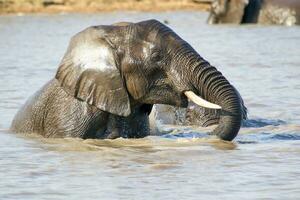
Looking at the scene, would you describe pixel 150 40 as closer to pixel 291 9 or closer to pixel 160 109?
pixel 160 109

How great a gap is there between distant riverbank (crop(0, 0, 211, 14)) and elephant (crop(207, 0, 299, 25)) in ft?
32.6

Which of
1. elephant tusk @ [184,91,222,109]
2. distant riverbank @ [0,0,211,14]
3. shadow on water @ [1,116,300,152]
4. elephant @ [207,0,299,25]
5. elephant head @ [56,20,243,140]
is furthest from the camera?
distant riverbank @ [0,0,211,14]

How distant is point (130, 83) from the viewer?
31.8 feet

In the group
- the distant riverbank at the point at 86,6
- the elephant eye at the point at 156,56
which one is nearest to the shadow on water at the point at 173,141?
the elephant eye at the point at 156,56

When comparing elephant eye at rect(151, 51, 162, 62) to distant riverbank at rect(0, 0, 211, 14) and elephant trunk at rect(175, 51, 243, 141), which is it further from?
distant riverbank at rect(0, 0, 211, 14)

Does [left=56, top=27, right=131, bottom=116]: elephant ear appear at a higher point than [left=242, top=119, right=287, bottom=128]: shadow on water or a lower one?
higher

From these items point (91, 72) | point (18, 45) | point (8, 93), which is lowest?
point (18, 45)

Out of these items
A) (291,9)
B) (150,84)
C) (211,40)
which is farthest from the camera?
(291,9)

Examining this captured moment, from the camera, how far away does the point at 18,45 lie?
25.3 m

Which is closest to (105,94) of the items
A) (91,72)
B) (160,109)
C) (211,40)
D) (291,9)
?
(91,72)

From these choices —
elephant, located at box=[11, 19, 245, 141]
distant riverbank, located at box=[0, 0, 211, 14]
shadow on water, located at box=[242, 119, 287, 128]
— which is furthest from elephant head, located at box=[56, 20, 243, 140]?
distant riverbank, located at box=[0, 0, 211, 14]

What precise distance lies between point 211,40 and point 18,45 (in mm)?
4100

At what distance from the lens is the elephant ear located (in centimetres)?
973

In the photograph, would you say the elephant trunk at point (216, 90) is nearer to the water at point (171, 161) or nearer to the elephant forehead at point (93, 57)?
the water at point (171, 161)
